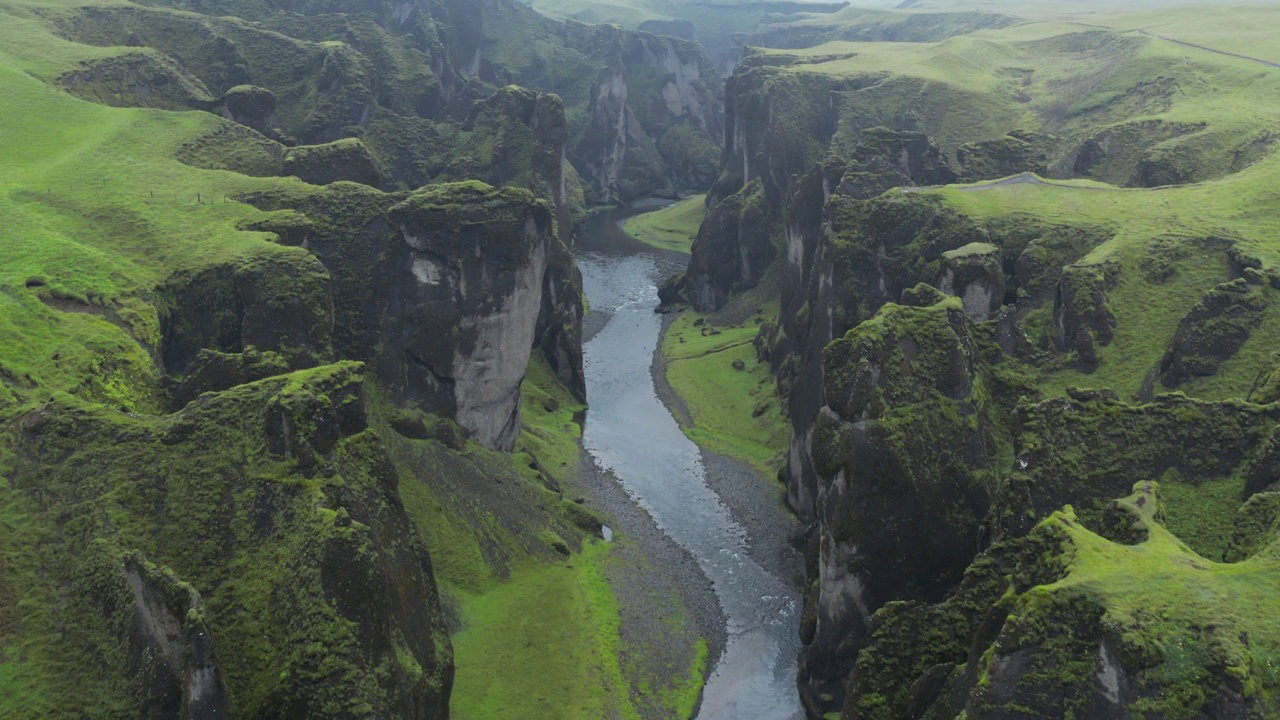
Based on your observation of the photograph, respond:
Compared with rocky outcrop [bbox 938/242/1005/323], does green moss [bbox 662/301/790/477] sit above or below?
below

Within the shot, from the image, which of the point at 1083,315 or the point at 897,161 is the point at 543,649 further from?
the point at 897,161

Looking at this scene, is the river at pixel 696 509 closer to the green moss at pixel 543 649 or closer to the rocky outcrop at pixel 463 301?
the green moss at pixel 543 649

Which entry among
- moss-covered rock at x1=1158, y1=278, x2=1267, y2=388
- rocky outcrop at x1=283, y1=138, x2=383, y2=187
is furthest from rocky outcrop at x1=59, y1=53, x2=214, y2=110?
moss-covered rock at x1=1158, y1=278, x2=1267, y2=388

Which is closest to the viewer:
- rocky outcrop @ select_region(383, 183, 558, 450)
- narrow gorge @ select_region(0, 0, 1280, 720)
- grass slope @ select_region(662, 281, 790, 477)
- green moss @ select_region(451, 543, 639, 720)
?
narrow gorge @ select_region(0, 0, 1280, 720)

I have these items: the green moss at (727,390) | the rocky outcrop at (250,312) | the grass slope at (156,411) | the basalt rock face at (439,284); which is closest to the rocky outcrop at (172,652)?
the grass slope at (156,411)

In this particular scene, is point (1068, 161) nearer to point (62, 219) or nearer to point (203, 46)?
point (62, 219)

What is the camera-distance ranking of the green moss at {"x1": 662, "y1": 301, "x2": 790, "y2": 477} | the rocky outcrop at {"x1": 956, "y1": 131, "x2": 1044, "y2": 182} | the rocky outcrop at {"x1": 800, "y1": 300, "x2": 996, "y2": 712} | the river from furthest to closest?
the rocky outcrop at {"x1": 956, "y1": 131, "x2": 1044, "y2": 182}, the green moss at {"x1": 662, "y1": 301, "x2": 790, "y2": 477}, the river, the rocky outcrop at {"x1": 800, "y1": 300, "x2": 996, "y2": 712}

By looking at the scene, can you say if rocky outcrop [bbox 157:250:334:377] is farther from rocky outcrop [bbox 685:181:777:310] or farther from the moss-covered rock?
rocky outcrop [bbox 685:181:777:310]
